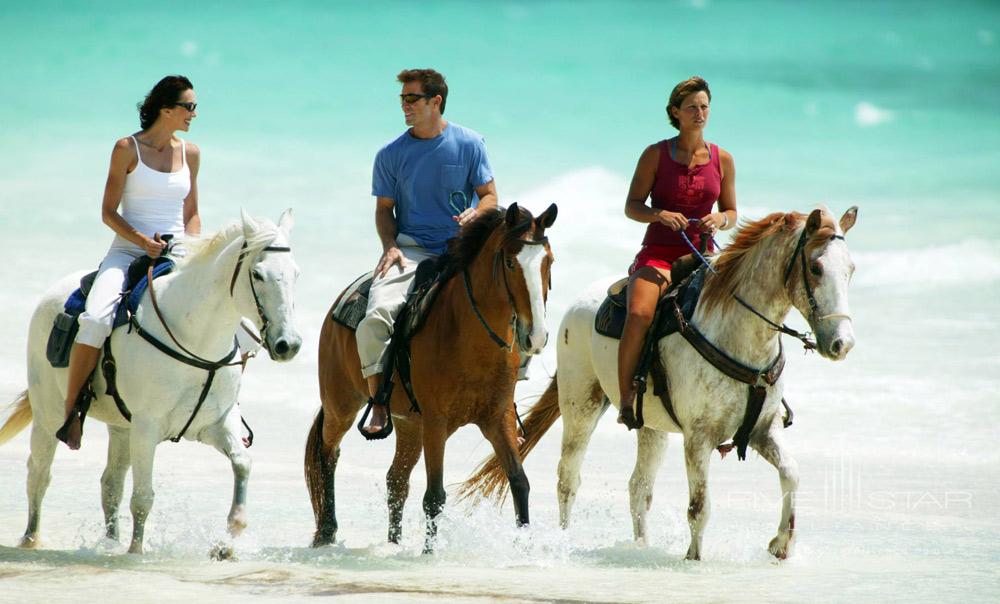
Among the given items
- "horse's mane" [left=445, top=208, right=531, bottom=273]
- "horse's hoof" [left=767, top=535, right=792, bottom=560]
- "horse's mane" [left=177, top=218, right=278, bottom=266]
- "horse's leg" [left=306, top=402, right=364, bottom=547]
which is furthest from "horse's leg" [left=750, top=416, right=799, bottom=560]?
"horse's mane" [left=177, top=218, right=278, bottom=266]

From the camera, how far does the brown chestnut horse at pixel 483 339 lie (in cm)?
604

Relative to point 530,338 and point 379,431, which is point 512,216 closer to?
point 530,338

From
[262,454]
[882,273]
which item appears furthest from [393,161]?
[882,273]

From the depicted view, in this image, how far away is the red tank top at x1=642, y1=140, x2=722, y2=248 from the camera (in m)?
7.15

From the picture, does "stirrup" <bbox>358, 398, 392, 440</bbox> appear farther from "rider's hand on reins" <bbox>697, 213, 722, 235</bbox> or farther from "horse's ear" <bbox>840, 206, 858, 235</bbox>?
"horse's ear" <bbox>840, 206, 858, 235</bbox>

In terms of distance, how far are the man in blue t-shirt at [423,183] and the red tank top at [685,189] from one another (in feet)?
3.01

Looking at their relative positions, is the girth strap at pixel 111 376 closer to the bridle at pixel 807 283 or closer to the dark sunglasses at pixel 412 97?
Answer: the dark sunglasses at pixel 412 97

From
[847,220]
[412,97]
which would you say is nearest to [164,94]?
[412,97]

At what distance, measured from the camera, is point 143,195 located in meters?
6.98

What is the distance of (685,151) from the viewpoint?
7215 mm

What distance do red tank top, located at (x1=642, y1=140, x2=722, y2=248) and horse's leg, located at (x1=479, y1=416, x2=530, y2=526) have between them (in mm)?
1440

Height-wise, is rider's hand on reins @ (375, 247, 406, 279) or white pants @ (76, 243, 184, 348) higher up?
rider's hand on reins @ (375, 247, 406, 279)

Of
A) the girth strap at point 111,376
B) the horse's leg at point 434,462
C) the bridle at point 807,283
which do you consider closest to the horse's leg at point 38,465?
the girth strap at point 111,376

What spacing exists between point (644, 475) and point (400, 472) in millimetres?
1414
